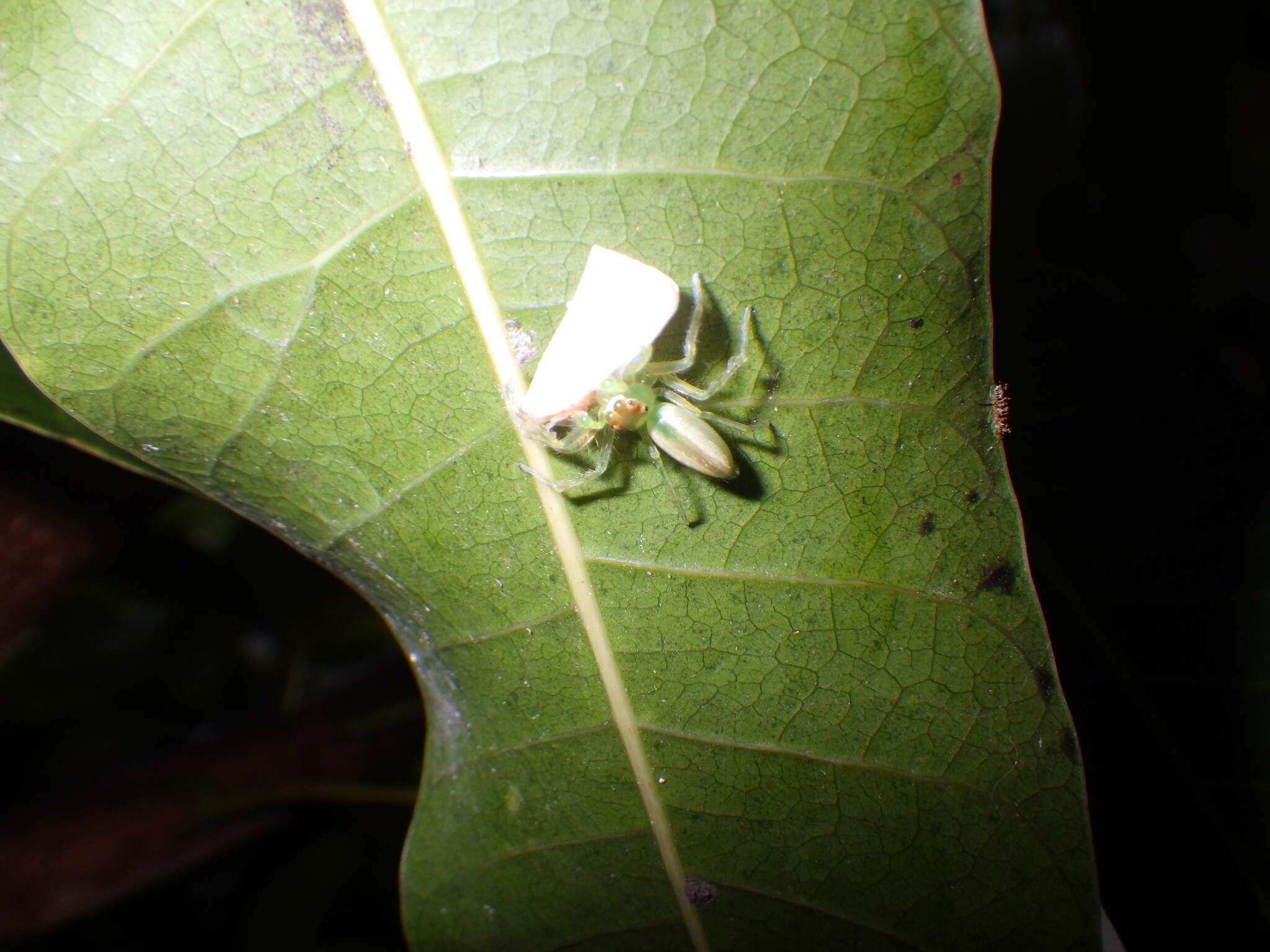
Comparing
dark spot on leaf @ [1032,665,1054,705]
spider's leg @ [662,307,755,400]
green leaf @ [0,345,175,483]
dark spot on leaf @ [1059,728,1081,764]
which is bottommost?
dark spot on leaf @ [1059,728,1081,764]

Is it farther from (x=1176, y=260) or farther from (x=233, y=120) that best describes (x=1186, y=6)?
(x=233, y=120)

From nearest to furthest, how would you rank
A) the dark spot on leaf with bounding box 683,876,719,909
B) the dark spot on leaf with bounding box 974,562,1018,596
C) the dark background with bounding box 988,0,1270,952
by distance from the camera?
the dark spot on leaf with bounding box 974,562,1018,596, the dark spot on leaf with bounding box 683,876,719,909, the dark background with bounding box 988,0,1270,952

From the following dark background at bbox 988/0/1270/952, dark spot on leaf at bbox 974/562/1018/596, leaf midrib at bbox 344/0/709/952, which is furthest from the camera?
dark background at bbox 988/0/1270/952

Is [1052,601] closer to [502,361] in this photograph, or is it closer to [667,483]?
A: [667,483]

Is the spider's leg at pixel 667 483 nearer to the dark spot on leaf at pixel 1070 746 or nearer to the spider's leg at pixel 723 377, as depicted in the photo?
the spider's leg at pixel 723 377

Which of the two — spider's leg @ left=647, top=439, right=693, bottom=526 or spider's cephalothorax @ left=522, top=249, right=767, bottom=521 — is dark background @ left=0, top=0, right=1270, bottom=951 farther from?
spider's leg @ left=647, top=439, right=693, bottom=526

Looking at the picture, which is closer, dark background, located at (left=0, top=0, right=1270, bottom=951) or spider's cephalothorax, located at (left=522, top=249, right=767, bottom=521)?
spider's cephalothorax, located at (left=522, top=249, right=767, bottom=521)


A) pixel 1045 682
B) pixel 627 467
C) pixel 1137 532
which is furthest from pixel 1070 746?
pixel 627 467

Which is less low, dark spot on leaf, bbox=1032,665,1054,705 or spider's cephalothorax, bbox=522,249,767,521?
spider's cephalothorax, bbox=522,249,767,521

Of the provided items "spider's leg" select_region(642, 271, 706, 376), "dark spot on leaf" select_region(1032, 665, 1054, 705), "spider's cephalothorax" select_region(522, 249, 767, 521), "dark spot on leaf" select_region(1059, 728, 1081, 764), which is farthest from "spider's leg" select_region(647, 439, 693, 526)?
"dark spot on leaf" select_region(1059, 728, 1081, 764)

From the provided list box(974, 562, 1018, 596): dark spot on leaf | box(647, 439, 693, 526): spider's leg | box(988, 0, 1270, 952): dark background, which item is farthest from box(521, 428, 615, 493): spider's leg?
box(988, 0, 1270, 952): dark background
